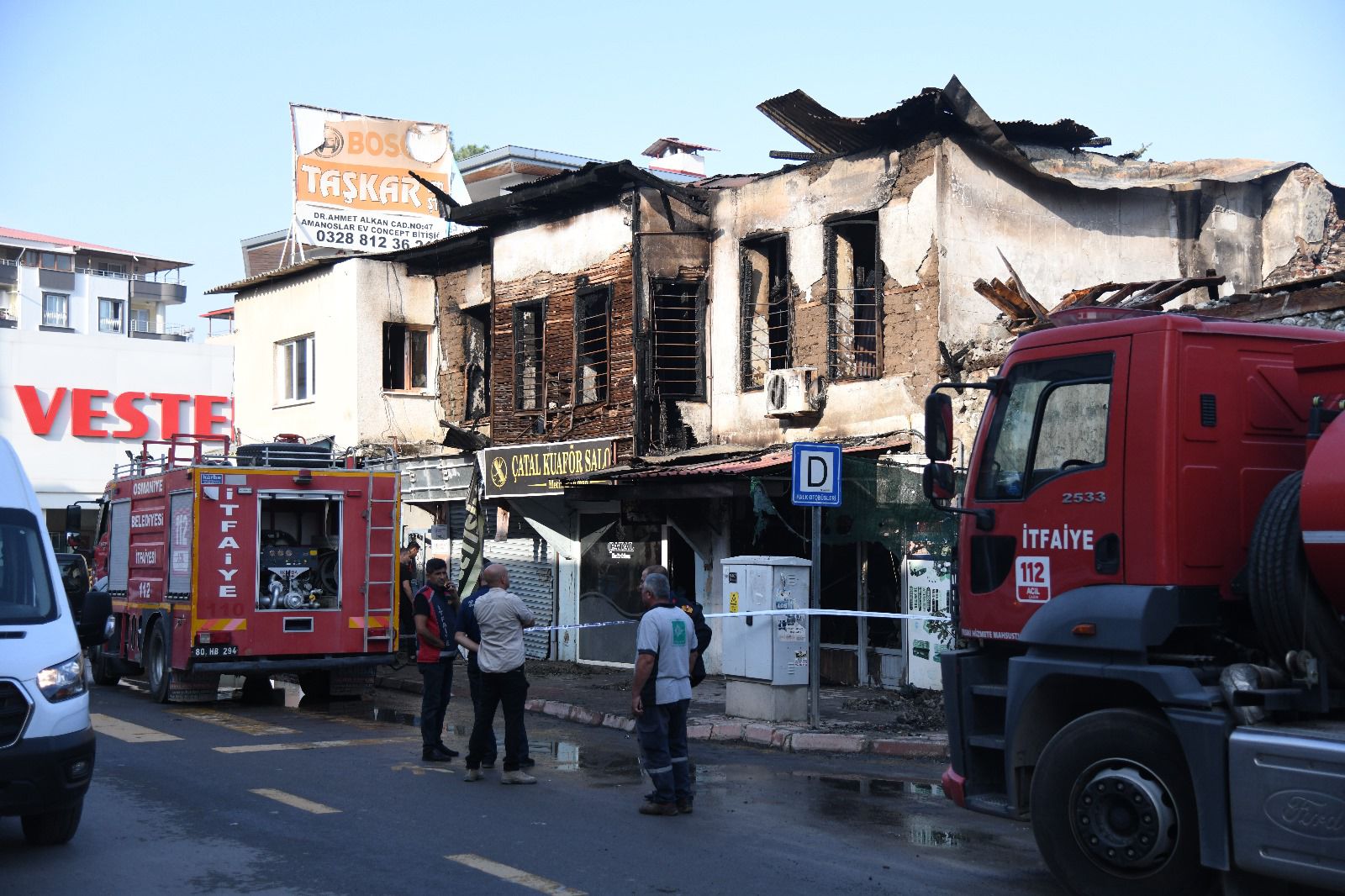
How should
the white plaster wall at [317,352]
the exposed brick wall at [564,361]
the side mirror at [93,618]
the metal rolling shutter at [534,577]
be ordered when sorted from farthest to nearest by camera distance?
the white plaster wall at [317,352], the metal rolling shutter at [534,577], the exposed brick wall at [564,361], the side mirror at [93,618]

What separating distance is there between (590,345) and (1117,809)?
50.5 feet

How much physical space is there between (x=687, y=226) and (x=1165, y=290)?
788 centimetres

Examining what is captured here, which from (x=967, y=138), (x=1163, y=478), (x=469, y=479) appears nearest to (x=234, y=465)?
(x=469, y=479)

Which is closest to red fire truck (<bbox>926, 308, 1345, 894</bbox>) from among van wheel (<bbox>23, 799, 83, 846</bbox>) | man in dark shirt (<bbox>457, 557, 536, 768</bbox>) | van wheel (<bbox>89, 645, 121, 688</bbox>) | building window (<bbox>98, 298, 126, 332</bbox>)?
man in dark shirt (<bbox>457, 557, 536, 768</bbox>)

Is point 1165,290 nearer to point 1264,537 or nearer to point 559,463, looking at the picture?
point 1264,537

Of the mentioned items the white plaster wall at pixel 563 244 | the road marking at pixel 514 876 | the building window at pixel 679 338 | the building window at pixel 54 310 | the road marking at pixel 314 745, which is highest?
the building window at pixel 54 310

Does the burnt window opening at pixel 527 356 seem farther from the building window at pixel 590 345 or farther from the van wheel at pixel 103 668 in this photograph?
the van wheel at pixel 103 668

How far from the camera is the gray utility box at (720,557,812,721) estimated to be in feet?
44.6

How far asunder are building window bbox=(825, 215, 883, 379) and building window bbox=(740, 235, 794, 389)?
1252 mm

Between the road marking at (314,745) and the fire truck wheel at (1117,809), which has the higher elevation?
the fire truck wheel at (1117,809)

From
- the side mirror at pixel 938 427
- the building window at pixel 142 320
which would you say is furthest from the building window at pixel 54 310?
the side mirror at pixel 938 427

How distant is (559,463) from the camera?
69.1 ft

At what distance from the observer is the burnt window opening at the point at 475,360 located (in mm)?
25984

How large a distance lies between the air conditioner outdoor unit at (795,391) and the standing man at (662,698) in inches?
319
